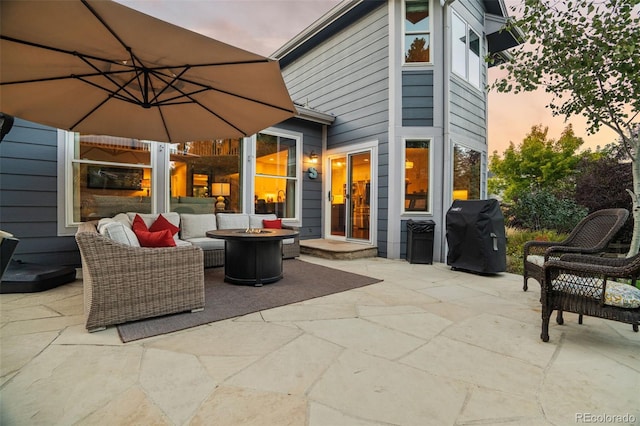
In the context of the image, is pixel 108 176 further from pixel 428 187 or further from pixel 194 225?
pixel 428 187

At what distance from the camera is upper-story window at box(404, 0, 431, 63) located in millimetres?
5801

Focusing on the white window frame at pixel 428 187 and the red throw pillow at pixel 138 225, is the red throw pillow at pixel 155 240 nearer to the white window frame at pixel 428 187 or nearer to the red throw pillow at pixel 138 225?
the red throw pillow at pixel 138 225

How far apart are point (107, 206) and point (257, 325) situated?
3603 millimetres

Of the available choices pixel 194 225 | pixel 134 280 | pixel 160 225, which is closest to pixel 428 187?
pixel 194 225

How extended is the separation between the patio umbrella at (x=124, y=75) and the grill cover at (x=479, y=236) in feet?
10.4

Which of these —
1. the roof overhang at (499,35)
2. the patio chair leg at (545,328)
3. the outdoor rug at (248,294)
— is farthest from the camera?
the roof overhang at (499,35)

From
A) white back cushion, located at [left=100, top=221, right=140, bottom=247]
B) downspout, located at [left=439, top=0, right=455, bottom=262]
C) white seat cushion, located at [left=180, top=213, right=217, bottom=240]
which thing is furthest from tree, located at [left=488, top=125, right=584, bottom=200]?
white back cushion, located at [left=100, top=221, right=140, bottom=247]

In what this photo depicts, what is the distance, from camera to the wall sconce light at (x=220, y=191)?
5609 millimetres

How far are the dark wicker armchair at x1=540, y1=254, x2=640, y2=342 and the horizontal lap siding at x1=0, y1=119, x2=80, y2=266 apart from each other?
18.8ft

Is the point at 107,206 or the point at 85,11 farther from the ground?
the point at 85,11

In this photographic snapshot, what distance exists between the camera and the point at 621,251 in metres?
6.39

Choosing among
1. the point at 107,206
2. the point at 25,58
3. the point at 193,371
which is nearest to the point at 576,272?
the point at 193,371

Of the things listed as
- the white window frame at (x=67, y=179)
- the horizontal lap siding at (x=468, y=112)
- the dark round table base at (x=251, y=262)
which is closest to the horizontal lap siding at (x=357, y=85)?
the horizontal lap siding at (x=468, y=112)

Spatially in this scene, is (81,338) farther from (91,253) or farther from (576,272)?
(576,272)
